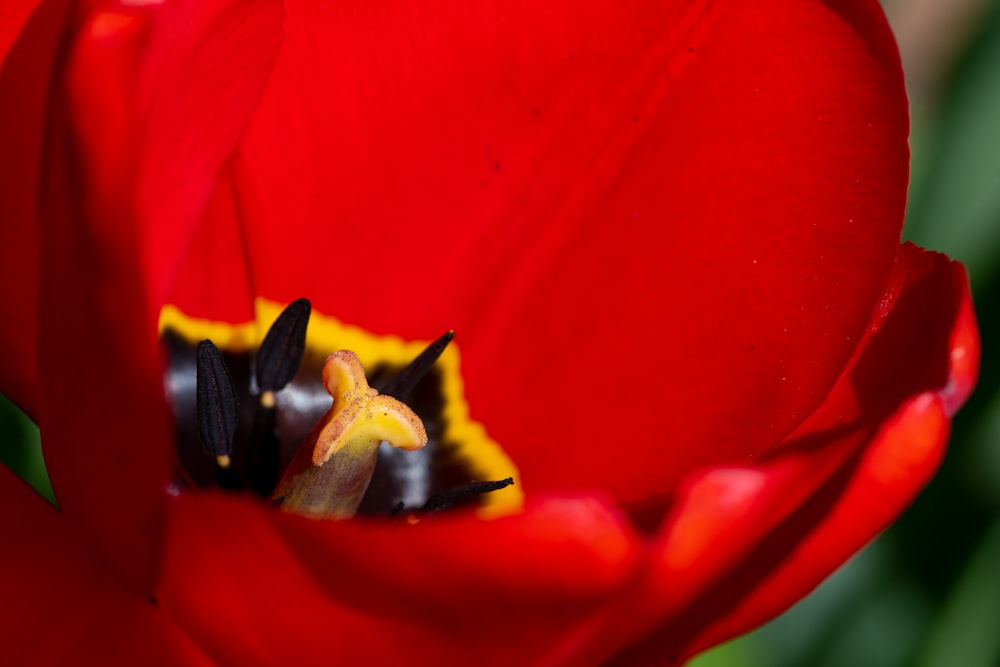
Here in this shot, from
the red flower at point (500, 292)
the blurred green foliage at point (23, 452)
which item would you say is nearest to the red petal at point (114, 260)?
the red flower at point (500, 292)

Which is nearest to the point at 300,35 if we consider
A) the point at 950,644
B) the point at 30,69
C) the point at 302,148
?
the point at 302,148

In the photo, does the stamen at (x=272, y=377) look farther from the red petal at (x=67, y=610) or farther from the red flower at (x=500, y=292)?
the red petal at (x=67, y=610)

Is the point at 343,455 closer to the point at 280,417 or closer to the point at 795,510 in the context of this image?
the point at 280,417

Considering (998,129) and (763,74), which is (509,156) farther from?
(998,129)

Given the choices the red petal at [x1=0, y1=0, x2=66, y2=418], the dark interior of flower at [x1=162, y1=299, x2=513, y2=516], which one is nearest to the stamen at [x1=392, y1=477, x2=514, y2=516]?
the dark interior of flower at [x1=162, y1=299, x2=513, y2=516]

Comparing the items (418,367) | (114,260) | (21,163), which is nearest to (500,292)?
(418,367)
